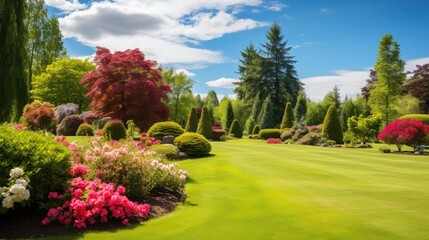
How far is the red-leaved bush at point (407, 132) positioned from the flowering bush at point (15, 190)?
877 inches

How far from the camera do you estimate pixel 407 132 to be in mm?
22672

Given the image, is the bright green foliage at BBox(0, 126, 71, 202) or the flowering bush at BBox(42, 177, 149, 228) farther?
the bright green foliage at BBox(0, 126, 71, 202)

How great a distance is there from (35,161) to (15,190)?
0.90 m

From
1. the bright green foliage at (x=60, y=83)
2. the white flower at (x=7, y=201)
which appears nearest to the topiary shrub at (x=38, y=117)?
the bright green foliage at (x=60, y=83)

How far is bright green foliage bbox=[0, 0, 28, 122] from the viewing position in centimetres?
1792

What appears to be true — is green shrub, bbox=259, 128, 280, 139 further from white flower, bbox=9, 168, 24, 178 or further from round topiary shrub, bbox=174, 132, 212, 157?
white flower, bbox=9, 168, 24, 178

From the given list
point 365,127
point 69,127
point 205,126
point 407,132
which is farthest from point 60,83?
point 407,132

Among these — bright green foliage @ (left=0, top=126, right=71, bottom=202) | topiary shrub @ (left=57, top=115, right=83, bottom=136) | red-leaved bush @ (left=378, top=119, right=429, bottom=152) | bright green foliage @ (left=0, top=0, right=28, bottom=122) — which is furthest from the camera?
topiary shrub @ (left=57, top=115, right=83, bottom=136)

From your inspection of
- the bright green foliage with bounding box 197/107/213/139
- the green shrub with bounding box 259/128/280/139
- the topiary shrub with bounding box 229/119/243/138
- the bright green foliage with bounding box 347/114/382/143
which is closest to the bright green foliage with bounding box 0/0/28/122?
→ the bright green foliage with bounding box 197/107/213/139

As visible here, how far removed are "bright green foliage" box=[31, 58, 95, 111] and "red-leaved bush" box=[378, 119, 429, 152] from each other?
3484 centimetres

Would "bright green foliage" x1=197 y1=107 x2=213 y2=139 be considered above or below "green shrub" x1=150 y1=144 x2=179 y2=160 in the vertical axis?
above

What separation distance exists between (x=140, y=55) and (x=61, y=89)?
20.8 meters

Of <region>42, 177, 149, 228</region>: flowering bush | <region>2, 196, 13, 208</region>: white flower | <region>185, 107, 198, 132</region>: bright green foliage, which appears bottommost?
<region>42, 177, 149, 228</region>: flowering bush

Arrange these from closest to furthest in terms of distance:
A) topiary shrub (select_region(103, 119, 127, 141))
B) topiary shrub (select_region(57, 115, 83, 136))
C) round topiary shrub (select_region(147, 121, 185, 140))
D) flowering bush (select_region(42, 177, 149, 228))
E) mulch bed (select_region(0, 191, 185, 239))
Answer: mulch bed (select_region(0, 191, 185, 239))
flowering bush (select_region(42, 177, 149, 228))
topiary shrub (select_region(103, 119, 127, 141))
round topiary shrub (select_region(147, 121, 185, 140))
topiary shrub (select_region(57, 115, 83, 136))
